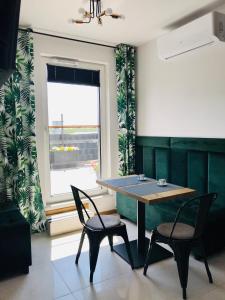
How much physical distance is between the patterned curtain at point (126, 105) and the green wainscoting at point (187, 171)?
0.71 feet

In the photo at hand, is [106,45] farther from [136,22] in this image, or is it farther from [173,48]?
[173,48]

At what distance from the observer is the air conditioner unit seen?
8.26ft

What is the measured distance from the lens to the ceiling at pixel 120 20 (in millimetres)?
2520

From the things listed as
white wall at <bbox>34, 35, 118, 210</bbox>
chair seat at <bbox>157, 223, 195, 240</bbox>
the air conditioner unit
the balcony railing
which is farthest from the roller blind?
chair seat at <bbox>157, 223, 195, 240</bbox>

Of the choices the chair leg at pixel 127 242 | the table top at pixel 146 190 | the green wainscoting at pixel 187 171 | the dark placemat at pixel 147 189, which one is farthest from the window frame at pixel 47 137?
the chair leg at pixel 127 242

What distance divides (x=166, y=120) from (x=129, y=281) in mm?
2149

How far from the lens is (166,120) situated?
349cm

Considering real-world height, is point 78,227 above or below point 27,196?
below

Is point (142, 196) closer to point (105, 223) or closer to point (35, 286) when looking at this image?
point (105, 223)

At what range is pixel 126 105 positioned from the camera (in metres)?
3.82

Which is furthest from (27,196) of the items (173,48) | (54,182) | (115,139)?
(173,48)

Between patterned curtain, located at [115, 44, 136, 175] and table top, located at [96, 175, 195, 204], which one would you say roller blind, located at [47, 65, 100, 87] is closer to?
patterned curtain, located at [115, 44, 136, 175]

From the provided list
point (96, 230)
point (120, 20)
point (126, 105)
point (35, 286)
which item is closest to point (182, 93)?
point (126, 105)

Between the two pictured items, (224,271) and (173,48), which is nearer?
(224,271)
